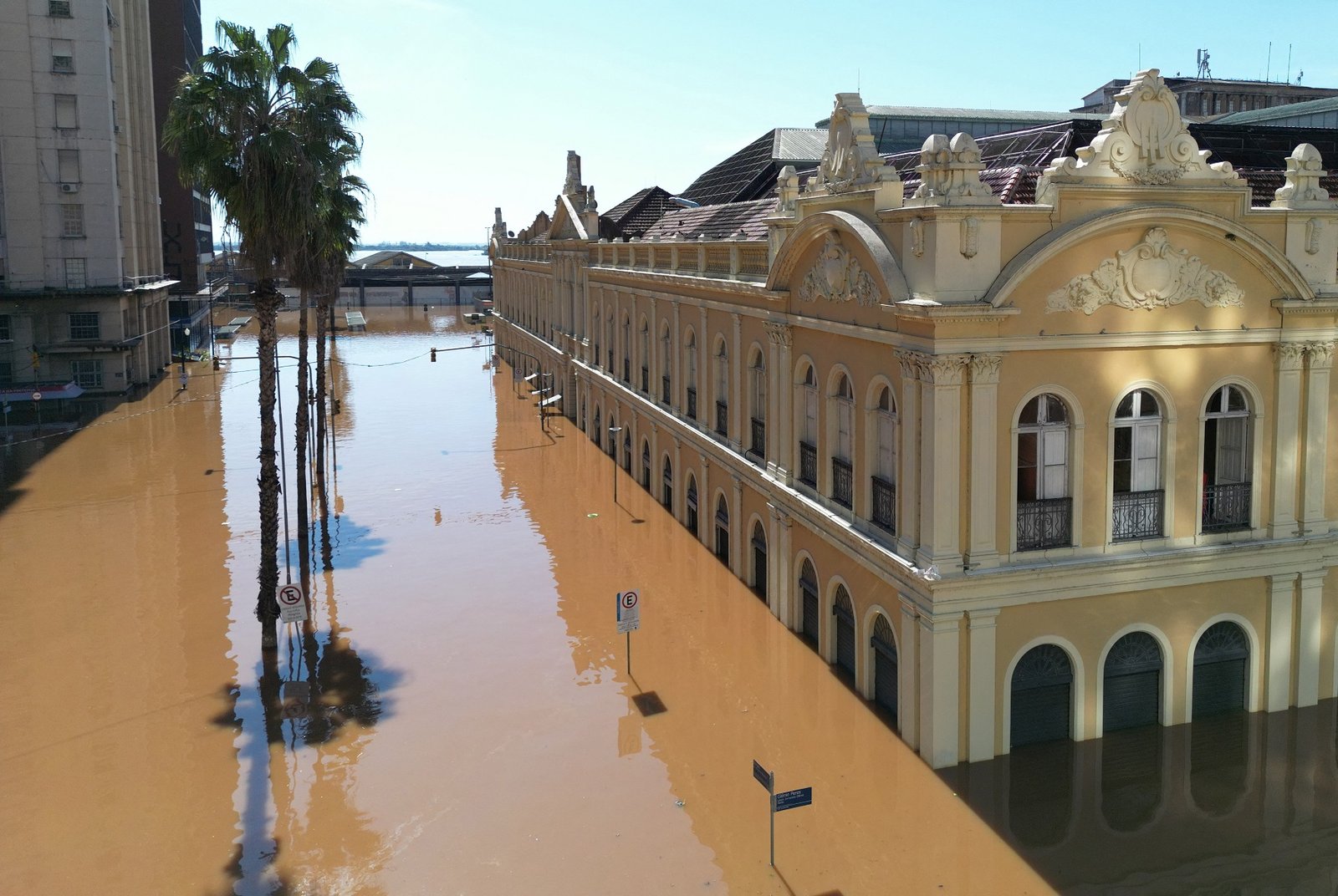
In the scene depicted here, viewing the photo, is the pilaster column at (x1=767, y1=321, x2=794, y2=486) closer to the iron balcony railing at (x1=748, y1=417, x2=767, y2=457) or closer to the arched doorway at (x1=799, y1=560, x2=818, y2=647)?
the iron balcony railing at (x1=748, y1=417, x2=767, y2=457)

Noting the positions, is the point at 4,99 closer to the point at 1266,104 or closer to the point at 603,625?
the point at 603,625

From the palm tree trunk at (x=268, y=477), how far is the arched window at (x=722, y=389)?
11212mm

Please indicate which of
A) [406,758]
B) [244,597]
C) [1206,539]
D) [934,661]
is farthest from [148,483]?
[1206,539]

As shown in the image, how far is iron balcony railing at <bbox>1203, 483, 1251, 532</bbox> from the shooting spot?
62.5 ft

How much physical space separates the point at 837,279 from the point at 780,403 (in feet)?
14.0

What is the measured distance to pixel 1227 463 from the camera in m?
19.4

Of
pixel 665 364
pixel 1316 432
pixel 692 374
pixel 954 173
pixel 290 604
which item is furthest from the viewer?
pixel 665 364

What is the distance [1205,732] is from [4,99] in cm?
6171

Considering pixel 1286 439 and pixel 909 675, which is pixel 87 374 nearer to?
pixel 909 675

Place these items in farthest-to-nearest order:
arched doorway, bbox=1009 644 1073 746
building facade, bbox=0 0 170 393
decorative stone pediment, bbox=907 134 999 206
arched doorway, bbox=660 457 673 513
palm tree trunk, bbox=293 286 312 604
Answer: building facade, bbox=0 0 170 393 → arched doorway, bbox=660 457 673 513 → palm tree trunk, bbox=293 286 312 604 → arched doorway, bbox=1009 644 1073 746 → decorative stone pediment, bbox=907 134 999 206

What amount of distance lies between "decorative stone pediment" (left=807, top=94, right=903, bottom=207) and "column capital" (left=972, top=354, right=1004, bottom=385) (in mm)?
3161

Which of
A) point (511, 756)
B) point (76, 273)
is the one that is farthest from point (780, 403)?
point (76, 273)

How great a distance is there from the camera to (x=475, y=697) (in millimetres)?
21516

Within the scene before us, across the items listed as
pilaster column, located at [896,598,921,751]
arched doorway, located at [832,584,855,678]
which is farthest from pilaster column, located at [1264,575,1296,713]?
arched doorway, located at [832,584,855,678]
